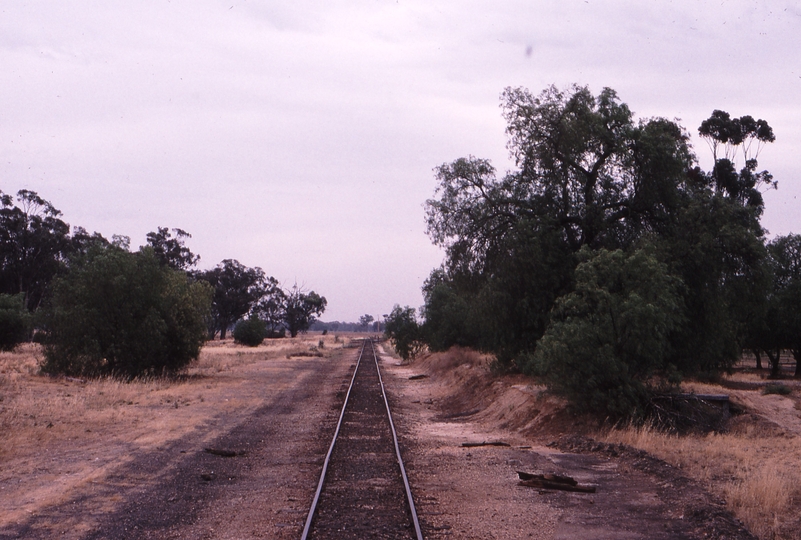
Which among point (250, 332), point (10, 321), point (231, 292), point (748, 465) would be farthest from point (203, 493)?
point (231, 292)

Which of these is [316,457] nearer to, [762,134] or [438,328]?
[438,328]

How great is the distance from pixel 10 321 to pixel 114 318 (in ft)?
68.0

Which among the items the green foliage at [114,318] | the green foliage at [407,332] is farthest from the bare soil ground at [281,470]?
the green foliage at [407,332]

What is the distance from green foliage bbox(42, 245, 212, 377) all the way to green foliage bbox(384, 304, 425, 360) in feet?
91.1

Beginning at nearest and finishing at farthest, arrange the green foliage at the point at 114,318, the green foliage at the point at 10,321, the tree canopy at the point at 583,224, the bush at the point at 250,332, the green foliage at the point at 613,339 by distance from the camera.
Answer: the green foliage at the point at 613,339 < the tree canopy at the point at 583,224 < the green foliage at the point at 114,318 < the green foliage at the point at 10,321 < the bush at the point at 250,332

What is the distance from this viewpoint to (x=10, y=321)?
151 ft

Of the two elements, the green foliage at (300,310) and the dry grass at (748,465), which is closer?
the dry grass at (748,465)

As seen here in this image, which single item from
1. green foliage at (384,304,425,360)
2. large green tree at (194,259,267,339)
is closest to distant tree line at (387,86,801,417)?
green foliage at (384,304,425,360)

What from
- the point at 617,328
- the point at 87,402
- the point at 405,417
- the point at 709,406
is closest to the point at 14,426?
the point at 87,402

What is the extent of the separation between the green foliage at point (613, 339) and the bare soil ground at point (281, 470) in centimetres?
103

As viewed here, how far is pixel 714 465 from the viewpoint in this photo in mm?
11852

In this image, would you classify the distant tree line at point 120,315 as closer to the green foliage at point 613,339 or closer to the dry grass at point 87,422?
the dry grass at point 87,422

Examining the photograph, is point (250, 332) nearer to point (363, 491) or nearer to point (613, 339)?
point (613, 339)

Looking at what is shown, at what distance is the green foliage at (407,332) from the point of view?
5844cm
